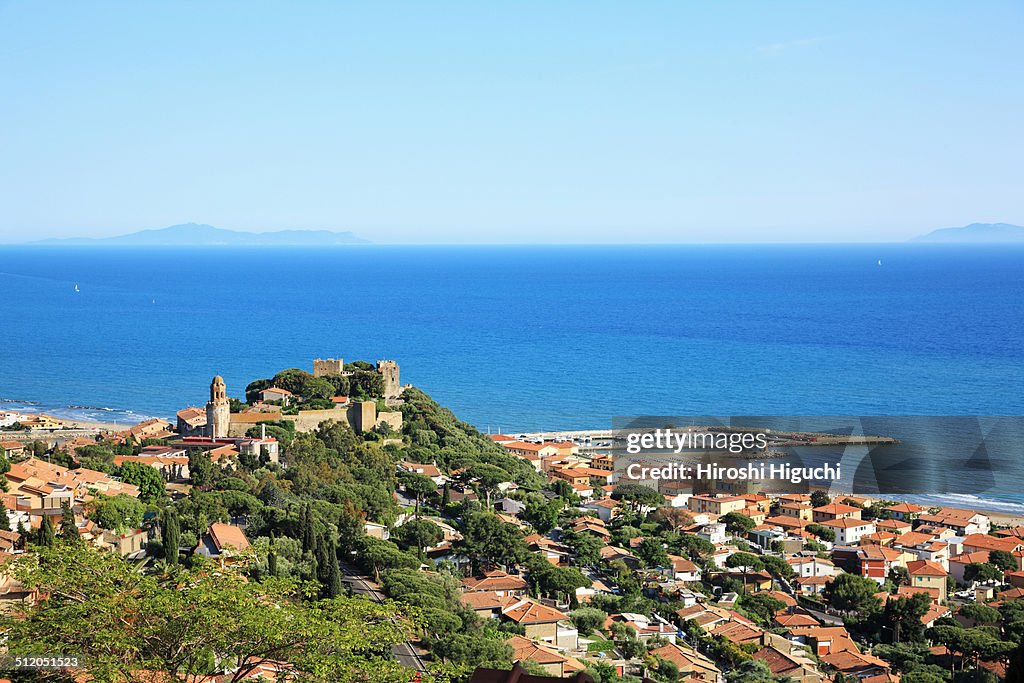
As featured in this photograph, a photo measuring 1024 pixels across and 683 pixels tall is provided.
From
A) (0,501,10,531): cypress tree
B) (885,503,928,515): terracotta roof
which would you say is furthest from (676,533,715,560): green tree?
(0,501,10,531): cypress tree

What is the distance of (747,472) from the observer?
23.7 metres

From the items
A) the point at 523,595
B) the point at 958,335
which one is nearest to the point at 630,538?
the point at 523,595

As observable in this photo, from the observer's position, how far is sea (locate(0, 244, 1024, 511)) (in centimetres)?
3938

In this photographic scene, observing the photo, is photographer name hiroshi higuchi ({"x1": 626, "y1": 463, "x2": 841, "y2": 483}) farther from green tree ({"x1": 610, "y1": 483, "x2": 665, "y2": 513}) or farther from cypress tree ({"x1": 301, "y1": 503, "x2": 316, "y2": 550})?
cypress tree ({"x1": 301, "y1": 503, "x2": 316, "y2": 550})

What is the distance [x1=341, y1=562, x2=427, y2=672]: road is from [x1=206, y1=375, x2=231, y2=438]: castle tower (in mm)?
6756

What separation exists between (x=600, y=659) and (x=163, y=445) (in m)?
11.5

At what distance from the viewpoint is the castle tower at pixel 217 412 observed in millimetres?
22047

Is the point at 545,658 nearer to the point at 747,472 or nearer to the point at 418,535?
the point at 418,535

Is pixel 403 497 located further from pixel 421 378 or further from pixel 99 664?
pixel 421 378

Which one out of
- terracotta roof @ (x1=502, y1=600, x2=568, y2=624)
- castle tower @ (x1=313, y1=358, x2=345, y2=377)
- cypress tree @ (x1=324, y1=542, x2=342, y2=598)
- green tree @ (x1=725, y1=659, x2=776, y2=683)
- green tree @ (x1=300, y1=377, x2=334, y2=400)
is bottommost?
green tree @ (x1=725, y1=659, x2=776, y2=683)

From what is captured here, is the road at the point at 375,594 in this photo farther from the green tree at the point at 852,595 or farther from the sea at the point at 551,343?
the sea at the point at 551,343

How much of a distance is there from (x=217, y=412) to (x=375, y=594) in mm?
8706

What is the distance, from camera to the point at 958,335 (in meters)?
58.4

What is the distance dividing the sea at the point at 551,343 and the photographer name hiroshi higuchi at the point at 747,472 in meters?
11.4
